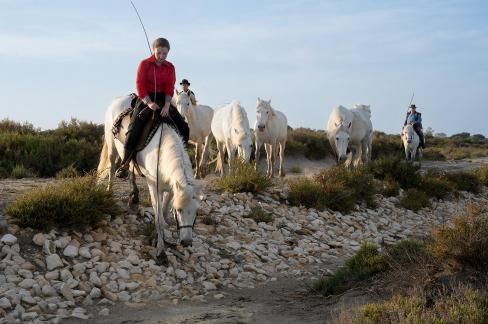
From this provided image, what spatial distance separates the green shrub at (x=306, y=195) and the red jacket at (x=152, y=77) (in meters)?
4.52

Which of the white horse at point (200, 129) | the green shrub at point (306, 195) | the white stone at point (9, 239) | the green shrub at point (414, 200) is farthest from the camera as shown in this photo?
the white horse at point (200, 129)

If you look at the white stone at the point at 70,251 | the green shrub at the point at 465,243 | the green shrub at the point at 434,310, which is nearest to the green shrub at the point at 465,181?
the green shrub at the point at 465,243

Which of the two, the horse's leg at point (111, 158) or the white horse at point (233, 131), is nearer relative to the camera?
the horse's leg at point (111, 158)

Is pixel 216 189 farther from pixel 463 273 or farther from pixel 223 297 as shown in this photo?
→ pixel 463 273

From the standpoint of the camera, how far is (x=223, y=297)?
6.97 m

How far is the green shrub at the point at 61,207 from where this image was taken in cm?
754

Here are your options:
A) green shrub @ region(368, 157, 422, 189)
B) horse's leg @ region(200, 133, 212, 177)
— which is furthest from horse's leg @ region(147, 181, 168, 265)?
green shrub @ region(368, 157, 422, 189)

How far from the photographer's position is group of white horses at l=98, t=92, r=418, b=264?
6.85 metres

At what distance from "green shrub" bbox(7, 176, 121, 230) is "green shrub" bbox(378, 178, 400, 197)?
26.4 ft

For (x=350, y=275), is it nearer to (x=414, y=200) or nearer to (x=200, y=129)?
(x=414, y=200)

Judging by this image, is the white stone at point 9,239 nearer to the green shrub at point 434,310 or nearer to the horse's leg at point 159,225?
the horse's leg at point 159,225

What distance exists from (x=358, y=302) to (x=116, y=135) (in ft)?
15.6

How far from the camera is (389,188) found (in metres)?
14.1

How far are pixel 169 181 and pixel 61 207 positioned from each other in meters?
1.84
